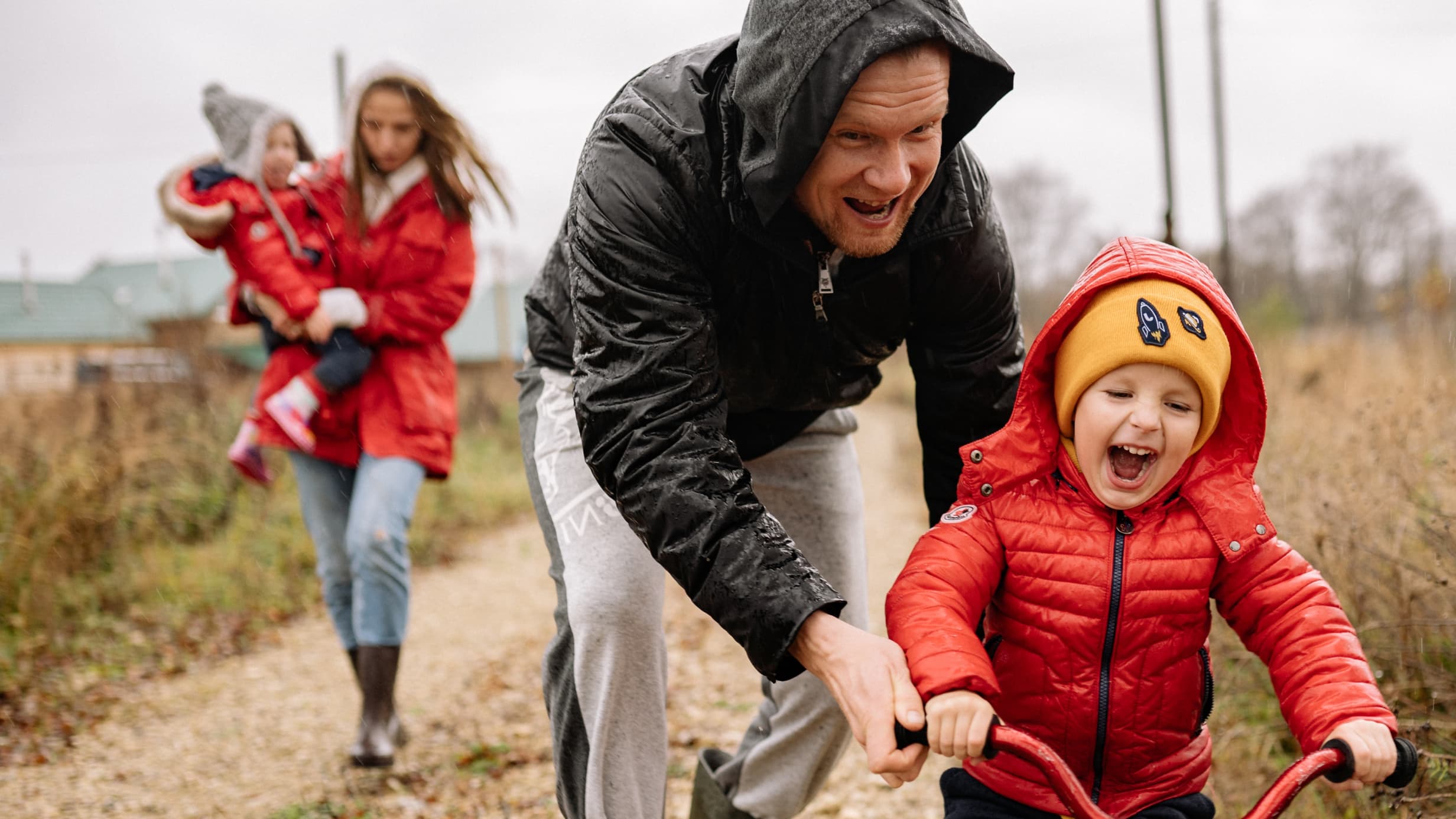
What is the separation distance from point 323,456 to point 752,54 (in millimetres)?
2999

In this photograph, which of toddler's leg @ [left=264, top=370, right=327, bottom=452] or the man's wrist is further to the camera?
toddler's leg @ [left=264, top=370, right=327, bottom=452]

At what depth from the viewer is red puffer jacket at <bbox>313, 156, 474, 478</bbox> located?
4.39 meters

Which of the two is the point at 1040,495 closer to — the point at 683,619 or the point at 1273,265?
the point at 683,619

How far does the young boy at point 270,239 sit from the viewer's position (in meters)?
4.45

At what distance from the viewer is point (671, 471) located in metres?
2.10

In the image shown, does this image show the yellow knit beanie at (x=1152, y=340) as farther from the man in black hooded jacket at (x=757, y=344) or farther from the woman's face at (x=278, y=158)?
the woman's face at (x=278, y=158)

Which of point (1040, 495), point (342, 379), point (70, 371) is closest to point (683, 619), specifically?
point (342, 379)

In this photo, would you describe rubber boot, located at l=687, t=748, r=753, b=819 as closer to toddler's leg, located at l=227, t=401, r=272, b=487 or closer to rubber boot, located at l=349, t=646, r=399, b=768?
rubber boot, located at l=349, t=646, r=399, b=768

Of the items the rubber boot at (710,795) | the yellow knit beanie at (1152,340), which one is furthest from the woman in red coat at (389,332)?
the yellow knit beanie at (1152,340)

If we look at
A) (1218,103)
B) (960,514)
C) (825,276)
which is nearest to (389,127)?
(825,276)

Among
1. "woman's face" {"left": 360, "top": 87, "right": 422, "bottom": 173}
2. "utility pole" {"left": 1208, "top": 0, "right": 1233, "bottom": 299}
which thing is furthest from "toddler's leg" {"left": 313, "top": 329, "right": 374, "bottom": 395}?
Answer: "utility pole" {"left": 1208, "top": 0, "right": 1233, "bottom": 299}

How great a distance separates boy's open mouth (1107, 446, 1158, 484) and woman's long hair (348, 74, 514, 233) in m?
2.98

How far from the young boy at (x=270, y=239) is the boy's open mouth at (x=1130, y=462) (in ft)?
10.3

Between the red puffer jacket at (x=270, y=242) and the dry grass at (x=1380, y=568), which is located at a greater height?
the red puffer jacket at (x=270, y=242)
